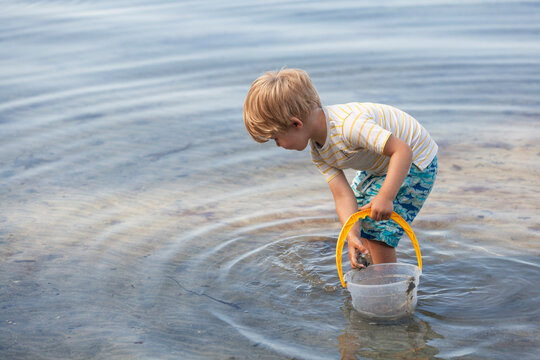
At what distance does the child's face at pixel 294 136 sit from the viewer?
3532 millimetres

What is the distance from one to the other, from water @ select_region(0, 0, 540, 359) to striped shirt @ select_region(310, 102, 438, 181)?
738 millimetres

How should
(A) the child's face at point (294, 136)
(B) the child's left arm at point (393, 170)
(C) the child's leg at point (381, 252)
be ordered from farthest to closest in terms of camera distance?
1. (C) the child's leg at point (381, 252)
2. (A) the child's face at point (294, 136)
3. (B) the child's left arm at point (393, 170)

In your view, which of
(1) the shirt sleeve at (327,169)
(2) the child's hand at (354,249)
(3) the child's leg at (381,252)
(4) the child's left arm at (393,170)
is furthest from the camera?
(3) the child's leg at (381,252)

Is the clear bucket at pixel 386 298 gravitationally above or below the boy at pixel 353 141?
below

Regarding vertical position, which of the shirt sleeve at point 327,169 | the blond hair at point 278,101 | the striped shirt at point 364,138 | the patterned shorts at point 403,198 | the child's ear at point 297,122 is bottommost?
the patterned shorts at point 403,198

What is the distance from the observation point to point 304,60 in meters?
8.53

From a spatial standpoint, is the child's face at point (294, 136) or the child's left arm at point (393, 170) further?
the child's face at point (294, 136)

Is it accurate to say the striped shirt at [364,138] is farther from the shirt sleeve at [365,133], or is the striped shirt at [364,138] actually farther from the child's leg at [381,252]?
the child's leg at [381,252]

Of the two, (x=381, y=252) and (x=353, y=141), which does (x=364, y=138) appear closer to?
(x=353, y=141)

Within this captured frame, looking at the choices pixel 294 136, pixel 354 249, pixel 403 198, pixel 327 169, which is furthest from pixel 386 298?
pixel 294 136

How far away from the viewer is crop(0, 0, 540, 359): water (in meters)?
3.58

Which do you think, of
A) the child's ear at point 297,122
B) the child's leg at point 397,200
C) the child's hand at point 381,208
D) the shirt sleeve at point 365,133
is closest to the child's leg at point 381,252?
the child's leg at point 397,200

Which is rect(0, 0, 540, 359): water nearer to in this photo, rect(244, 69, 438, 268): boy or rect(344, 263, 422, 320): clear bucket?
rect(344, 263, 422, 320): clear bucket

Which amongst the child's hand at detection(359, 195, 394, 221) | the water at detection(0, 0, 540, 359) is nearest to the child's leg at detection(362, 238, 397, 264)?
the water at detection(0, 0, 540, 359)
